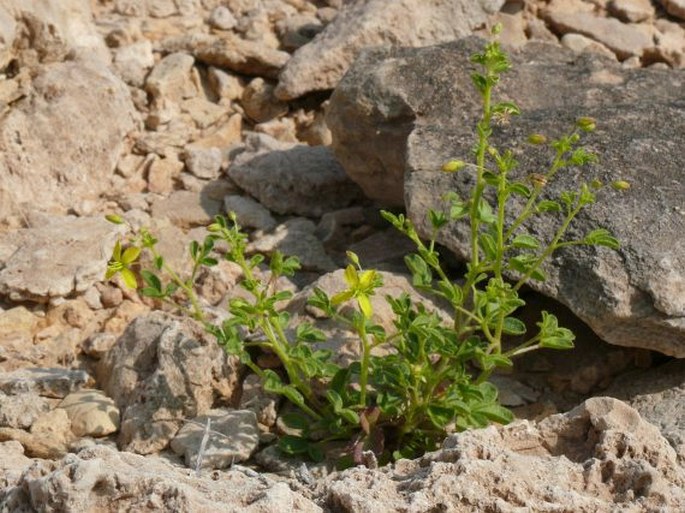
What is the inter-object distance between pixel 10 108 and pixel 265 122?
133 centimetres

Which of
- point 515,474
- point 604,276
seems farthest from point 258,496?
point 604,276

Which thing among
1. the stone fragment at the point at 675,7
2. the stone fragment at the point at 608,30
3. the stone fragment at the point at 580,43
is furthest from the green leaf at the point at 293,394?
the stone fragment at the point at 675,7

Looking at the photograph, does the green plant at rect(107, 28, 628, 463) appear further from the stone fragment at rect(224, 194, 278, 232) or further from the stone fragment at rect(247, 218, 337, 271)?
the stone fragment at rect(224, 194, 278, 232)

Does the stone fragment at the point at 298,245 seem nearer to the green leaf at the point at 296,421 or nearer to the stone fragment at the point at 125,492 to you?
the green leaf at the point at 296,421

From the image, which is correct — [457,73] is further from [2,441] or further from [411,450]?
[2,441]

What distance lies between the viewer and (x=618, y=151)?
438 cm

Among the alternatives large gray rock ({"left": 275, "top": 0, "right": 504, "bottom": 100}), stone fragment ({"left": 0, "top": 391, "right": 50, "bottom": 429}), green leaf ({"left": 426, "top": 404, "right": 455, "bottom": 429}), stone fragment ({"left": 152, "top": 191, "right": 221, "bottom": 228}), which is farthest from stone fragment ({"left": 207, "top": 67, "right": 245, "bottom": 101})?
green leaf ({"left": 426, "top": 404, "right": 455, "bottom": 429})

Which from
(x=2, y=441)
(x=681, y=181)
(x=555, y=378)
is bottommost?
(x=555, y=378)

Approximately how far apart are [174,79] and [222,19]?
2.26 feet

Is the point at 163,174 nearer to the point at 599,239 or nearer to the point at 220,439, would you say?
the point at 220,439

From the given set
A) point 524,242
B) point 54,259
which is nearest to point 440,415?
point 524,242

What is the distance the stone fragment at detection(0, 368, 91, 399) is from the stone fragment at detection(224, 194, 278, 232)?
4.23 ft

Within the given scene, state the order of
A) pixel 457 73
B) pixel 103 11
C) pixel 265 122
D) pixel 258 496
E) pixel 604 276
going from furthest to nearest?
pixel 103 11, pixel 265 122, pixel 457 73, pixel 604 276, pixel 258 496

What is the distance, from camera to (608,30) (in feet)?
21.5
